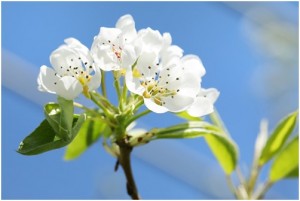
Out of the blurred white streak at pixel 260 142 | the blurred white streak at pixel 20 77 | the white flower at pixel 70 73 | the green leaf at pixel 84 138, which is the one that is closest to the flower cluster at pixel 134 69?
the white flower at pixel 70 73

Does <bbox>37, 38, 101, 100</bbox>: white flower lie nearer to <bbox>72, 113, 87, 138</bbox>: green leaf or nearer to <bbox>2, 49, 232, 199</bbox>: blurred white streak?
<bbox>72, 113, 87, 138</bbox>: green leaf

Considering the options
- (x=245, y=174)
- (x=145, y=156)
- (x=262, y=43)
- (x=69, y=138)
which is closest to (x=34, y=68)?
(x=145, y=156)

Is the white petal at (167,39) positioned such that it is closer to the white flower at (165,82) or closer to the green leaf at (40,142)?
the white flower at (165,82)

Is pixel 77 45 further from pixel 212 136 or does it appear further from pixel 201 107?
pixel 212 136

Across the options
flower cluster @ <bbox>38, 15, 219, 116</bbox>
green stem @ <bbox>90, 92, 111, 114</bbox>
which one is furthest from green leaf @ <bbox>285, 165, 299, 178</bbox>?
green stem @ <bbox>90, 92, 111, 114</bbox>

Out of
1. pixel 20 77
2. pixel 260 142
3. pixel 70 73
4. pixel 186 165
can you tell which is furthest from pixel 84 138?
pixel 186 165

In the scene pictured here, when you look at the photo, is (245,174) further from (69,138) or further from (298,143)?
(69,138)
